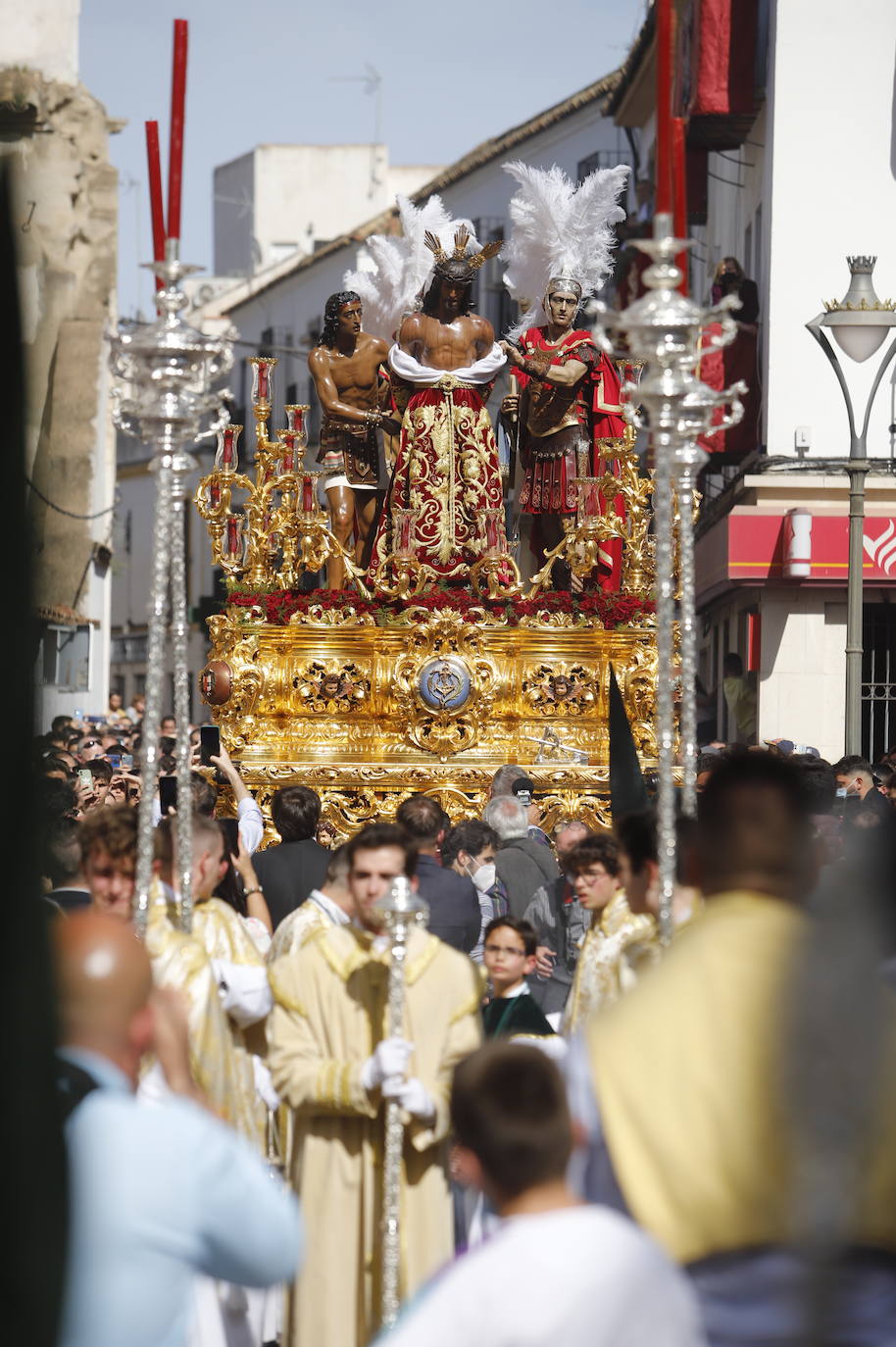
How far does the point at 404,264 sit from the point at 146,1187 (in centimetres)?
1036

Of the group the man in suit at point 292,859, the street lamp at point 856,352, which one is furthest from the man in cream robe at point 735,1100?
the street lamp at point 856,352

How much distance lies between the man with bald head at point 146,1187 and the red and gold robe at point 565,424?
9.24 meters

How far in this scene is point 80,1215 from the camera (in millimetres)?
1321

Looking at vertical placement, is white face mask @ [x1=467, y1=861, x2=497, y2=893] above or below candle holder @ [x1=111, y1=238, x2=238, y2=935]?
below

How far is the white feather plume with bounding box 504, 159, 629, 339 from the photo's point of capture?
1209 centimetres

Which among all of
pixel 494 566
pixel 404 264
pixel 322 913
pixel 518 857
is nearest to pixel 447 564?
pixel 494 566

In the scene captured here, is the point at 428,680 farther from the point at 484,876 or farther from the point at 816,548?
the point at 816,548

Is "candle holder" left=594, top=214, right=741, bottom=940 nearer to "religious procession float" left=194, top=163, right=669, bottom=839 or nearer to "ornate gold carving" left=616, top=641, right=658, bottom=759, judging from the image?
"religious procession float" left=194, top=163, right=669, bottom=839

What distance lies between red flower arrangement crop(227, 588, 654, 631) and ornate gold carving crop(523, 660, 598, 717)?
0.30m

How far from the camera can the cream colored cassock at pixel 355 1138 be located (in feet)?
14.1

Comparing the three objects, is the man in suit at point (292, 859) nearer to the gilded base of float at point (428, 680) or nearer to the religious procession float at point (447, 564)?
the religious procession float at point (447, 564)

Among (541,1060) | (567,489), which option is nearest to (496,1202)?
(541,1060)

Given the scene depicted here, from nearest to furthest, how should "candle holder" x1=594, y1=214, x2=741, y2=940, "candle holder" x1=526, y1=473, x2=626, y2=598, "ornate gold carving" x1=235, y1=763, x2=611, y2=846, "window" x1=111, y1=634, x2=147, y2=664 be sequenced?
"candle holder" x1=594, y1=214, x2=741, y2=940 < "ornate gold carving" x1=235, y1=763, x2=611, y2=846 < "candle holder" x1=526, y1=473, x2=626, y2=598 < "window" x1=111, y1=634, x2=147, y2=664

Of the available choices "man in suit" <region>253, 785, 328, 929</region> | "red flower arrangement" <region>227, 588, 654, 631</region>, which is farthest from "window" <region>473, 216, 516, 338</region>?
"man in suit" <region>253, 785, 328, 929</region>
